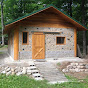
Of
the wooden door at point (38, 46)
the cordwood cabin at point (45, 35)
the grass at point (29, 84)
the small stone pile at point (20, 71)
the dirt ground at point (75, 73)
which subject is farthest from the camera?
the wooden door at point (38, 46)

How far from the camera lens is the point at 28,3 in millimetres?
27141

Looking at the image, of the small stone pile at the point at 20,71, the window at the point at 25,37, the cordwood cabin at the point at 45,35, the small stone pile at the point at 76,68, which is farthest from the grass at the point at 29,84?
the window at the point at 25,37

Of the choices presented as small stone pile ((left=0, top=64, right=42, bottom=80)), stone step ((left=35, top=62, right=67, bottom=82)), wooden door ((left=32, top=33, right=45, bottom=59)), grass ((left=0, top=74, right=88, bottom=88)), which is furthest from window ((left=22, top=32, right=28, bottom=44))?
grass ((left=0, top=74, right=88, bottom=88))

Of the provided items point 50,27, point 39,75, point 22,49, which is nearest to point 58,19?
point 50,27

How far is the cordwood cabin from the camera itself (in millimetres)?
11117

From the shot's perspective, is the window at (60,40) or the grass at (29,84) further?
the window at (60,40)

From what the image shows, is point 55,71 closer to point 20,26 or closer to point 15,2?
point 20,26

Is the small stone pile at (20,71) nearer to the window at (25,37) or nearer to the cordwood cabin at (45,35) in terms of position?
the cordwood cabin at (45,35)

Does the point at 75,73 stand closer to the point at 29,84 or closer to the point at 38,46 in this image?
the point at 29,84

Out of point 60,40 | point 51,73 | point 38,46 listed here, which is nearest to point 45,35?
point 38,46

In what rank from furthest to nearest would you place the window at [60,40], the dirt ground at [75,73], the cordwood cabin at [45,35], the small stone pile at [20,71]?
the window at [60,40] < the cordwood cabin at [45,35] < the dirt ground at [75,73] < the small stone pile at [20,71]

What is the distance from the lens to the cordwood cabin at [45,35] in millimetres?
11117

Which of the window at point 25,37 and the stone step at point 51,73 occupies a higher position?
the window at point 25,37

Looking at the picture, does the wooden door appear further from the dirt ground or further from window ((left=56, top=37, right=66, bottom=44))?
the dirt ground
